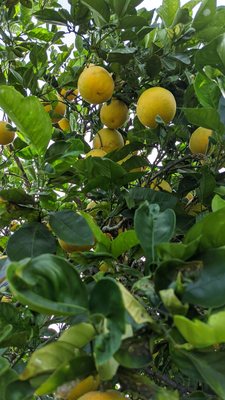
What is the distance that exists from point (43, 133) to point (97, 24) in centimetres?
77

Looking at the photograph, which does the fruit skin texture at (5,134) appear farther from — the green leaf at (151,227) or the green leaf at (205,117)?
the green leaf at (151,227)

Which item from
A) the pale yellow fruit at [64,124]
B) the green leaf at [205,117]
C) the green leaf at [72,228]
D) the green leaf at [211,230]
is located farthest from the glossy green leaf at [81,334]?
the pale yellow fruit at [64,124]

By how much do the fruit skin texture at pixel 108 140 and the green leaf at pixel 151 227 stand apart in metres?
1.01

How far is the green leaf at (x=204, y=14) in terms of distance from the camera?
199 cm

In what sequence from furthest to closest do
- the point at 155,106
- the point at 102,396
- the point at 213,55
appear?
the point at 155,106 < the point at 213,55 < the point at 102,396

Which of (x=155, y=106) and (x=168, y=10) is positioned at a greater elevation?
(x=168, y=10)

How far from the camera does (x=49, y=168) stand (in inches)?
62.1

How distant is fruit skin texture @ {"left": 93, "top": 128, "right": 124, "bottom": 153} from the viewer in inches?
85.1

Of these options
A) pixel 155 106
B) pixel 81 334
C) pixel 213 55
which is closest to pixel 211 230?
pixel 81 334

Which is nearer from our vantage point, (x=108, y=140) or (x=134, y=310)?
(x=134, y=310)

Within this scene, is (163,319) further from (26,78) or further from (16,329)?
(26,78)

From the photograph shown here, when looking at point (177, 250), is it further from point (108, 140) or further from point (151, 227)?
point (108, 140)

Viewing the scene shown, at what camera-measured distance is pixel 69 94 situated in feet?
8.19

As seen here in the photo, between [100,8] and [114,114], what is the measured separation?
410 mm
